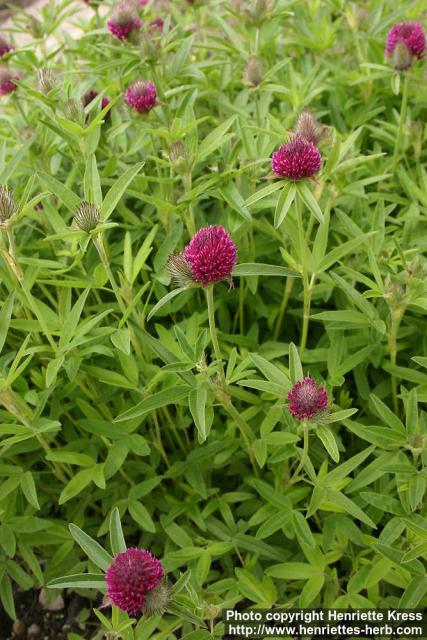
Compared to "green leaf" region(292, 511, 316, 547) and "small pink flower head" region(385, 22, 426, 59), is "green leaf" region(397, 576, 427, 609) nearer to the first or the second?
"green leaf" region(292, 511, 316, 547)

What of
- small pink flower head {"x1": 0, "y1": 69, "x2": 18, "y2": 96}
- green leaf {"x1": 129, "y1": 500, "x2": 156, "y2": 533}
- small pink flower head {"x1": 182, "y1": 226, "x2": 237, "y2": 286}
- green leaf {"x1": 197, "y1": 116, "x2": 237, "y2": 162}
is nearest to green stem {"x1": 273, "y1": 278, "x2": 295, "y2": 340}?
green leaf {"x1": 197, "y1": 116, "x2": 237, "y2": 162}

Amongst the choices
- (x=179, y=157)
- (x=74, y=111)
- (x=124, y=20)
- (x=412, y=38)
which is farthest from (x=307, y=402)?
(x=124, y=20)

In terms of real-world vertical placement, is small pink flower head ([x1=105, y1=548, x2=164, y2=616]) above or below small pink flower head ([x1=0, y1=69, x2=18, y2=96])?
below

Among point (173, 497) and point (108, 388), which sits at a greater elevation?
point (108, 388)

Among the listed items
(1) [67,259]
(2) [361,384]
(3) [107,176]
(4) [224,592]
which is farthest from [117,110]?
(4) [224,592]

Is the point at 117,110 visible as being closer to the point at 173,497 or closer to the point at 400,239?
the point at 400,239

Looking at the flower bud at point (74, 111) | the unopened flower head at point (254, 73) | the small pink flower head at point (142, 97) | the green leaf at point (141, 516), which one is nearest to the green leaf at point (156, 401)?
the green leaf at point (141, 516)
